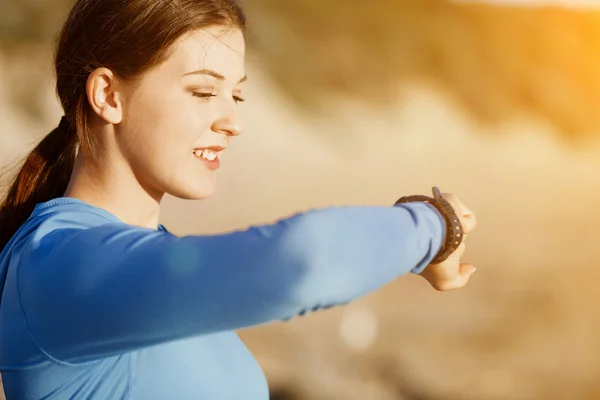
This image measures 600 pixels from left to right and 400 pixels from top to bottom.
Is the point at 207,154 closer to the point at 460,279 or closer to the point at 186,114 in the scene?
the point at 186,114

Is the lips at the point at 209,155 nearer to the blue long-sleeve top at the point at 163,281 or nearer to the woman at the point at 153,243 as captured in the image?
the woman at the point at 153,243

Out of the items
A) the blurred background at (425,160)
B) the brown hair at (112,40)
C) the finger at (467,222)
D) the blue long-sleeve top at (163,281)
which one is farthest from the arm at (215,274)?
the blurred background at (425,160)

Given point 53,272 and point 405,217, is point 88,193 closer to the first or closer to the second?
point 53,272

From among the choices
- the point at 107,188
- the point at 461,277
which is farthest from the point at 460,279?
the point at 107,188

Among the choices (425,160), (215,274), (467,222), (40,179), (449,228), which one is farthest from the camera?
(425,160)

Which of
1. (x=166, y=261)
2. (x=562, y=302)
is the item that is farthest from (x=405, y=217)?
(x=562, y=302)

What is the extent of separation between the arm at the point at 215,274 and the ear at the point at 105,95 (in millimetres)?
263

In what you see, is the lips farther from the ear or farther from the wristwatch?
the wristwatch

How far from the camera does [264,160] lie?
316cm

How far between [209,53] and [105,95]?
142 mm

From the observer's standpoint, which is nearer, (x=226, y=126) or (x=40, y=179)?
(x=226, y=126)

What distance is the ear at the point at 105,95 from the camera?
0.85 metres

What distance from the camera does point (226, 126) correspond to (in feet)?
2.82

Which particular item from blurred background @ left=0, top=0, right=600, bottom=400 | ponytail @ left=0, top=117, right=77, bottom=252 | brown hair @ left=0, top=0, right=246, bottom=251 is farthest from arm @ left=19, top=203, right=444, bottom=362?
blurred background @ left=0, top=0, right=600, bottom=400
